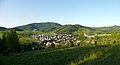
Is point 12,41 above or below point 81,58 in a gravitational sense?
below

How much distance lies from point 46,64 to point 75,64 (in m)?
3.48

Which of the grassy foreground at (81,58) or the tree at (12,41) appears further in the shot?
the tree at (12,41)

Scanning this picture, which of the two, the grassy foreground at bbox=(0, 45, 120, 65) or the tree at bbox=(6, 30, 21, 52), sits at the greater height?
the grassy foreground at bbox=(0, 45, 120, 65)

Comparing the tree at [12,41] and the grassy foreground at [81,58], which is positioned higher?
the grassy foreground at [81,58]

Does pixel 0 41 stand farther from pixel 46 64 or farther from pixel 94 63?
pixel 94 63

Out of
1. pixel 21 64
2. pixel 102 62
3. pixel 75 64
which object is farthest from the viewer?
pixel 21 64

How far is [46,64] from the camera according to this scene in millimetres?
23266

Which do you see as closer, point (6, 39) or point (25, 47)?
point (6, 39)

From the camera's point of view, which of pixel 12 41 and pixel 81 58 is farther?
pixel 12 41

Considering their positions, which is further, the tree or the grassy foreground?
the tree

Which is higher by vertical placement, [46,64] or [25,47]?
[46,64]

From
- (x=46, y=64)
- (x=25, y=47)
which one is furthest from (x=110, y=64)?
(x=25, y=47)

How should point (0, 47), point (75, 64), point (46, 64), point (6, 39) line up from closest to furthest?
point (75, 64) → point (46, 64) → point (0, 47) → point (6, 39)

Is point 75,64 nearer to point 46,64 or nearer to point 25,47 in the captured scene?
point 46,64
